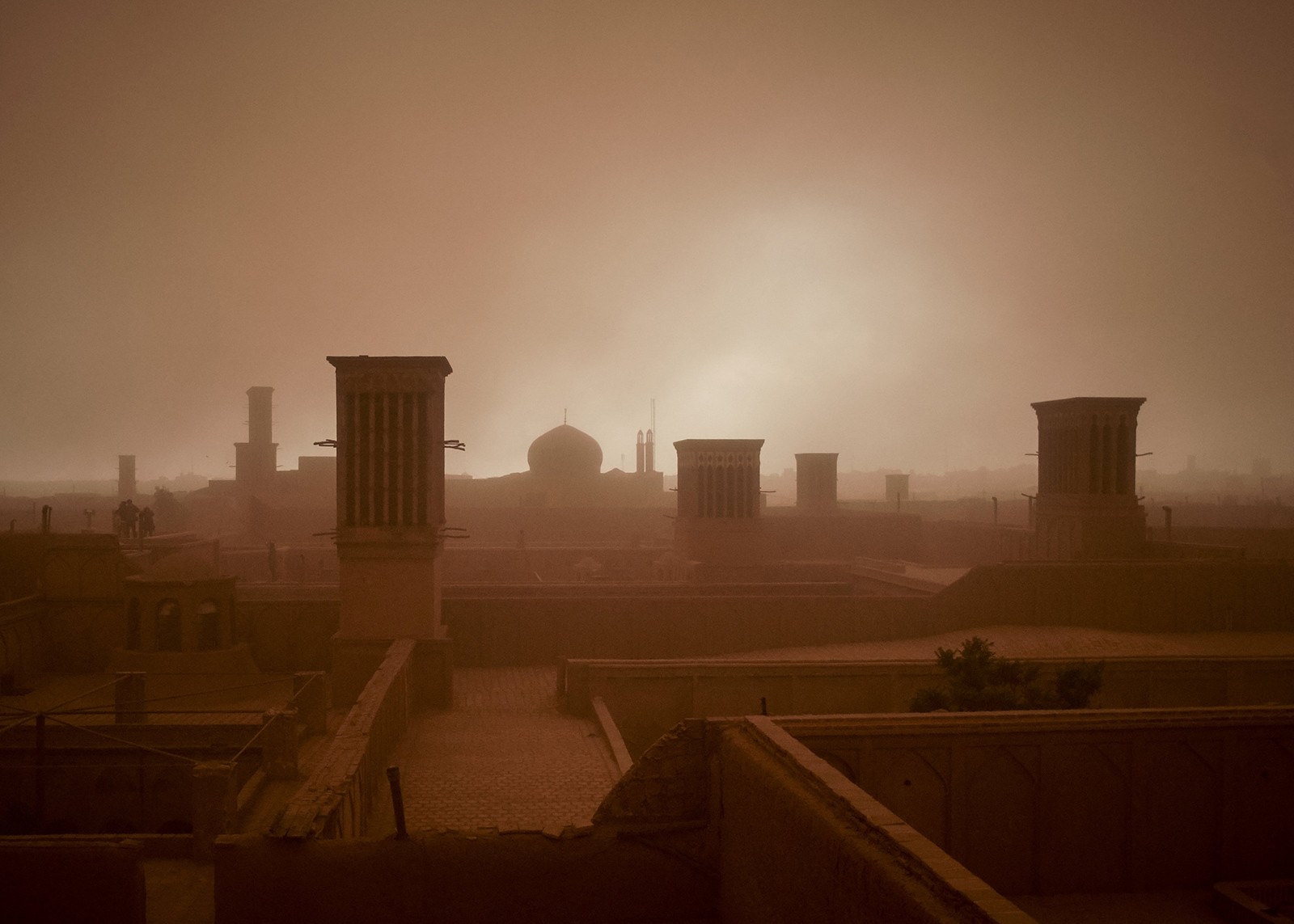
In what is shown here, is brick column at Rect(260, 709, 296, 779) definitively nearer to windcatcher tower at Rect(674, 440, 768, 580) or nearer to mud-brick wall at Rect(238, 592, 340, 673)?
mud-brick wall at Rect(238, 592, 340, 673)

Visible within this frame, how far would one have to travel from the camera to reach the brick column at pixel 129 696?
18.3 meters

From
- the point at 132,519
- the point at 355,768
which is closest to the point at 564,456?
the point at 132,519

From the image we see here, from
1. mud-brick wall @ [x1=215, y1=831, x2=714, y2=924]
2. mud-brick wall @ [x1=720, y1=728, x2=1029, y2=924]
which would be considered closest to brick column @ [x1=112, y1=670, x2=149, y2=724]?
mud-brick wall @ [x1=215, y1=831, x2=714, y2=924]

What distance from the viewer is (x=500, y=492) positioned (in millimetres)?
52125

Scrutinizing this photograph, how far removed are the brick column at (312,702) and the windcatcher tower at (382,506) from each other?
1134 mm

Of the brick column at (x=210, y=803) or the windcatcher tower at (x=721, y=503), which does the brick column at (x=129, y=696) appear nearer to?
the brick column at (x=210, y=803)

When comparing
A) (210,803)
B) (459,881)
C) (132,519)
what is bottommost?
(210,803)

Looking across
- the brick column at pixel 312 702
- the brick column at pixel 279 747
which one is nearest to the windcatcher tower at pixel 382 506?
the brick column at pixel 312 702

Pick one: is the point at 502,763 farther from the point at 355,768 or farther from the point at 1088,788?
the point at 1088,788

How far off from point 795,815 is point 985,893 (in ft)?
7.04

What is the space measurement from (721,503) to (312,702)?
15.4 metres

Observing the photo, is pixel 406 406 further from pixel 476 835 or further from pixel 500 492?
pixel 500 492

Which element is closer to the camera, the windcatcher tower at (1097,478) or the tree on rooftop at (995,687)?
the tree on rooftop at (995,687)

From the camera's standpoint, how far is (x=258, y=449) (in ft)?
173
